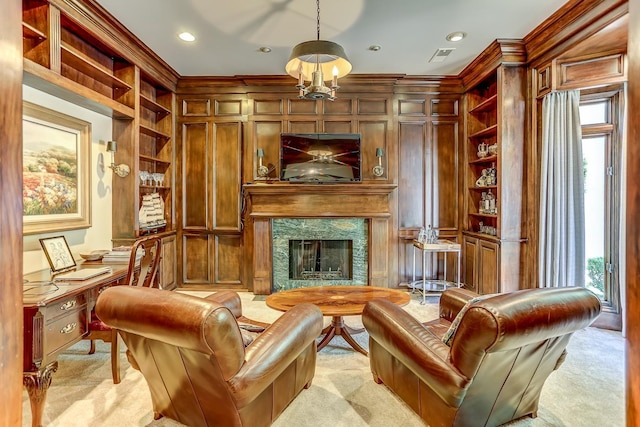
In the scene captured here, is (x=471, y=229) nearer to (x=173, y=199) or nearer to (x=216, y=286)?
(x=216, y=286)

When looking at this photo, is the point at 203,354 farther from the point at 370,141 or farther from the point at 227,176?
the point at 370,141

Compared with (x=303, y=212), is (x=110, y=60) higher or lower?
higher

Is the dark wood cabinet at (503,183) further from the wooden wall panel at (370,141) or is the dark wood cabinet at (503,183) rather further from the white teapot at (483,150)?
the wooden wall panel at (370,141)

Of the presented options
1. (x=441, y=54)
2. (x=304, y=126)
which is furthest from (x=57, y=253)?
(x=441, y=54)

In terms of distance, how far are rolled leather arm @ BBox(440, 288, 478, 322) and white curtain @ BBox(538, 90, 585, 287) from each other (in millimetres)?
1599

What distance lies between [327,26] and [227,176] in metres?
2.48

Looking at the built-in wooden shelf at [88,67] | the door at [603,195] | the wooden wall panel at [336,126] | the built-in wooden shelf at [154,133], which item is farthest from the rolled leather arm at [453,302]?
the built-in wooden shelf at [154,133]

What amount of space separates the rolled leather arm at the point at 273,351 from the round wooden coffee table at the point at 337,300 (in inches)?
23.0

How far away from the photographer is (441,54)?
4023mm

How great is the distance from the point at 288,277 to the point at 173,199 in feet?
6.65

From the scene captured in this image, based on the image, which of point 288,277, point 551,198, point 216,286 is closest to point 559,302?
point 551,198

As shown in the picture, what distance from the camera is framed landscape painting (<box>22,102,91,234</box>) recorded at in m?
2.71

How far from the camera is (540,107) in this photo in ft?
12.0

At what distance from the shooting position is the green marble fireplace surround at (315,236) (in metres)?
4.80
